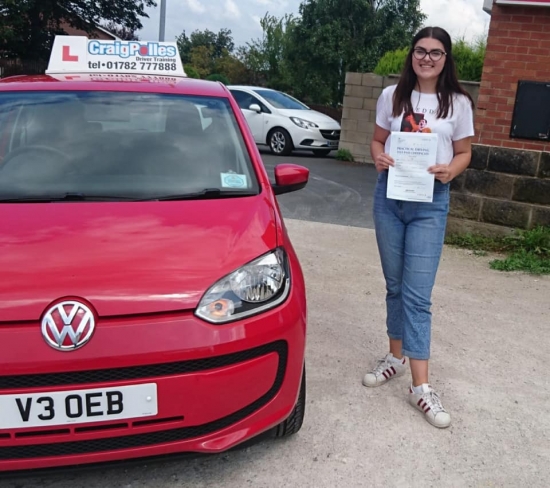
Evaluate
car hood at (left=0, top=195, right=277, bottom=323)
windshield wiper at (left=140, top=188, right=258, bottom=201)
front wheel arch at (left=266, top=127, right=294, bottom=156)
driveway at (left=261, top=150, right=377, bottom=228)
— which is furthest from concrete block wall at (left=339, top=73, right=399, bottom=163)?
car hood at (left=0, top=195, right=277, bottom=323)

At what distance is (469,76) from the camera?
35.4 ft

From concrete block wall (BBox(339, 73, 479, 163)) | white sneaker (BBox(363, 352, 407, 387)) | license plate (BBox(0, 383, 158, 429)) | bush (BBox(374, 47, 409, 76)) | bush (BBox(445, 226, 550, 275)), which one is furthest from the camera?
bush (BBox(374, 47, 409, 76))

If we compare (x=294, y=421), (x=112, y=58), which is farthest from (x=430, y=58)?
(x=112, y=58)

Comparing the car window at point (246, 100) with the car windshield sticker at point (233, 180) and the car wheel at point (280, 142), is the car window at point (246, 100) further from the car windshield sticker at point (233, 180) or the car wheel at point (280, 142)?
the car windshield sticker at point (233, 180)

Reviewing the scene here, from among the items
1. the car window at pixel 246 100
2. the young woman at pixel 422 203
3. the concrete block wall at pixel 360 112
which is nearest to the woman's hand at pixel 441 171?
the young woman at pixel 422 203

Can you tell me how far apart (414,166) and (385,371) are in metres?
1.13

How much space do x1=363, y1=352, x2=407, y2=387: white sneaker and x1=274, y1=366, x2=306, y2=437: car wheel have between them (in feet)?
2.43

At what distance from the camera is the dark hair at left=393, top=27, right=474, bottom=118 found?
2834 millimetres

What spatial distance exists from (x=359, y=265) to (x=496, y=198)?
5.40 ft

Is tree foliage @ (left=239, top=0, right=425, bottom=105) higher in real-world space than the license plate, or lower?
higher

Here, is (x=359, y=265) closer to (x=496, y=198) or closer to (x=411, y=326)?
(x=496, y=198)

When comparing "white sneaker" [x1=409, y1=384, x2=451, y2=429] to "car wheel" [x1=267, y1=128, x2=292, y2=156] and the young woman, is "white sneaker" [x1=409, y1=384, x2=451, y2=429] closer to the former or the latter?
the young woman

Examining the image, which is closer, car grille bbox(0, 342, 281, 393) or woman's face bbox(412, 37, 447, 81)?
car grille bbox(0, 342, 281, 393)

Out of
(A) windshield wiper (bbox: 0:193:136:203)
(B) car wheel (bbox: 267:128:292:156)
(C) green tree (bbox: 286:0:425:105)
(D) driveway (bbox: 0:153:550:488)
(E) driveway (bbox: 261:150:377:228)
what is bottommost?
(D) driveway (bbox: 0:153:550:488)
